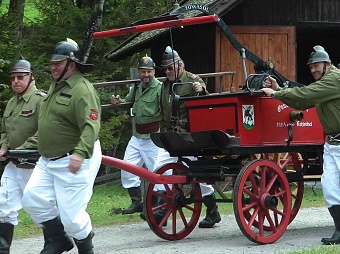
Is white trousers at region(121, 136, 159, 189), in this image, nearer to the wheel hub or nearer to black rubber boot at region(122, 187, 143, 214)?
black rubber boot at region(122, 187, 143, 214)

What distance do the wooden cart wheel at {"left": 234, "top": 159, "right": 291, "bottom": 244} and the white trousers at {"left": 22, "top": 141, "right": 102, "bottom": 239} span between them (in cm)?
195

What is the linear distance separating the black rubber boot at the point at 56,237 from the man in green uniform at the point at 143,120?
12.0 ft

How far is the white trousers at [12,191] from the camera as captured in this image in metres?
8.63

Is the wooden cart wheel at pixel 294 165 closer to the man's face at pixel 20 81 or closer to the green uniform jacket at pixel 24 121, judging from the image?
the green uniform jacket at pixel 24 121

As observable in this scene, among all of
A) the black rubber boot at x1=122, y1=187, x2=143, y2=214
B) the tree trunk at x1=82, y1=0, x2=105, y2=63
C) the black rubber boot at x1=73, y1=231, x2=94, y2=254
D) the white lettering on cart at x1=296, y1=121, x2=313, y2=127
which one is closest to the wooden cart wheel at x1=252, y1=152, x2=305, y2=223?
the white lettering on cart at x1=296, y1=121, x2=313, y2=127

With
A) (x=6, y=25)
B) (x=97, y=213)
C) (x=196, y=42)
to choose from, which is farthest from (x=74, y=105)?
(x=196, y=42)

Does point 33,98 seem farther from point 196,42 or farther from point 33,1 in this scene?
point 33,1

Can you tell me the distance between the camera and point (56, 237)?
8109 mm

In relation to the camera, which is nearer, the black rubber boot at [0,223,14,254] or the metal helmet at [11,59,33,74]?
the black rubber boot at [0,223,14,254]

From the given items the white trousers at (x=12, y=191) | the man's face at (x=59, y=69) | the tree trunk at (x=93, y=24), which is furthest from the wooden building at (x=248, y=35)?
the man's face at (x=59, y=69)

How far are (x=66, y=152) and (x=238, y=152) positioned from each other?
2353 mm

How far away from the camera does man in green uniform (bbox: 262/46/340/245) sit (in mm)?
9320

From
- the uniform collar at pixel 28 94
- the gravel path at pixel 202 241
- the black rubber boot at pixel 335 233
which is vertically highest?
the uniform collar at pixel 28 94

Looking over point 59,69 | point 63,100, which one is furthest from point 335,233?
point 59,69
